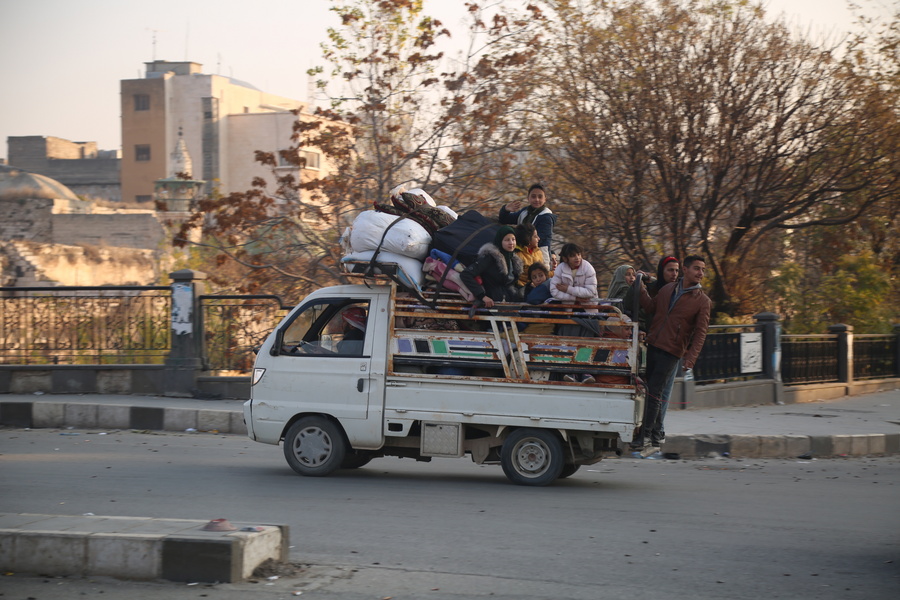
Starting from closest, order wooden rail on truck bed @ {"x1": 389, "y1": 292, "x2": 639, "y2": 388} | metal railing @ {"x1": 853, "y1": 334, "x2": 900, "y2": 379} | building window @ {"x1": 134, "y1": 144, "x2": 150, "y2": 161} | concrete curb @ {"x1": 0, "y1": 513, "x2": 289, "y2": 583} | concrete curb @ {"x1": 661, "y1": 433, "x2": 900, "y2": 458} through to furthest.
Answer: concrete curb @ {"x1": 0, "y1": 513, "x2": 289, "y2": 583} → wooden rail on truck bed @ {"x1": 389, "y1": 292, "x2": 639, "y2": 388} → concrete curb @ {"x1": 661, "y1": 433, "x2": 900, "y2": 458} → metal railing @ {"x1": 853, "y1": 334, "x2": 900, "y2": 379} → building window @ {"x1": 134, "y1": 144, "x2": 150, "y2": 161}

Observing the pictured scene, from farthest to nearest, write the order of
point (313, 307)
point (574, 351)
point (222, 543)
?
point (313, 307), point (574, 351), point (222, 543)

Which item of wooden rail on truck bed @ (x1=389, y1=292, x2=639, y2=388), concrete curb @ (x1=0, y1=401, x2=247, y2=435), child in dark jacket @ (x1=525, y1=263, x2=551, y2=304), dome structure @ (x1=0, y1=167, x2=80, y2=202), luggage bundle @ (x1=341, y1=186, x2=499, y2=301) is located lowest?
concrete curb @ (x1=0, y1=401, x2=247, y2=435)

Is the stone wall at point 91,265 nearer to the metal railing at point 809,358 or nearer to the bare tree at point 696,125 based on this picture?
the bare tree at point 696,125

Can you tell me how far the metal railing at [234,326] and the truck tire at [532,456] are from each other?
6.86 m

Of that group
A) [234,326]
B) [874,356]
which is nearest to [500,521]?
[234,326]

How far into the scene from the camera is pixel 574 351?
798 centimetres

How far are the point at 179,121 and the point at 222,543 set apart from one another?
67.3m

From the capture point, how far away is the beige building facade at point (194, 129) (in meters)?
66.5

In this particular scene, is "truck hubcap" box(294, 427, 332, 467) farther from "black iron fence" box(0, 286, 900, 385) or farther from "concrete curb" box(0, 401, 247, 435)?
"black iron fence" box(0, 286, 900, 385)

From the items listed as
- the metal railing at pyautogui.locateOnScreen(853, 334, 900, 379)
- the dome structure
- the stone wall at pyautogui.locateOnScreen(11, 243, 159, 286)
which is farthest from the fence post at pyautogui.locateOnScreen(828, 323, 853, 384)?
the dome structure

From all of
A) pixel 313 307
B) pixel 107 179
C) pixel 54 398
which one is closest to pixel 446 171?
pixel 54 398

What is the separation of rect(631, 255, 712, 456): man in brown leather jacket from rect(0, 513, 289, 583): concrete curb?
4398 millimetres

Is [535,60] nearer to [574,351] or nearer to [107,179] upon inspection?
[574,351]

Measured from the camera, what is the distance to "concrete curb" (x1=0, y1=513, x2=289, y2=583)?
16.0 feet
